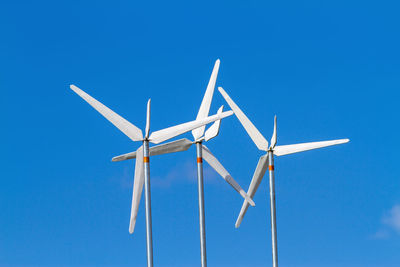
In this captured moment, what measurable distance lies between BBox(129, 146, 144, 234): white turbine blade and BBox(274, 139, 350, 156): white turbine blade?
8570 mm

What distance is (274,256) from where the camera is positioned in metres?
45.1

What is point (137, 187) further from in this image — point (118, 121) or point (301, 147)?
point (301, 147)

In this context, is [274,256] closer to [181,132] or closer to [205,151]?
[205,151]

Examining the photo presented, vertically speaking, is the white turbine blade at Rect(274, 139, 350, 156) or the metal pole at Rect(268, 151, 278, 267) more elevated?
the white turbine blade at Rect(274, 139, 350, 156)

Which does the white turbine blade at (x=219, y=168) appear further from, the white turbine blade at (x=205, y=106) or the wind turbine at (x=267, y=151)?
the wind turbine at (x=267, y=151)

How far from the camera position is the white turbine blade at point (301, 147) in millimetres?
44062

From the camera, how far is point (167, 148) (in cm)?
4359

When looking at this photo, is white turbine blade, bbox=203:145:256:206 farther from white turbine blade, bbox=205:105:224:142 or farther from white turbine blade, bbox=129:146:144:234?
white turbine blade, bbox=129:146:144:234

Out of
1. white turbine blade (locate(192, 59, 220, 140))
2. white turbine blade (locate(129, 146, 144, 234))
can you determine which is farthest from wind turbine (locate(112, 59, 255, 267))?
white turbine blade (locate(129, 146, 144, 234))

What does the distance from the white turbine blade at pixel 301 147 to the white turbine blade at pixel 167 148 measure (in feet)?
15.9

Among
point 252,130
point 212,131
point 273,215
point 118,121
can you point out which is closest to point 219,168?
point 212,131

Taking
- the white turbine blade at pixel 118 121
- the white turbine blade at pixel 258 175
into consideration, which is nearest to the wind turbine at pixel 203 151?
the white turbine blade at pixel 258 175

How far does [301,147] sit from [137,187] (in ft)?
31.0

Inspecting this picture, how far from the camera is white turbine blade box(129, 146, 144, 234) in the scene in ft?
132
